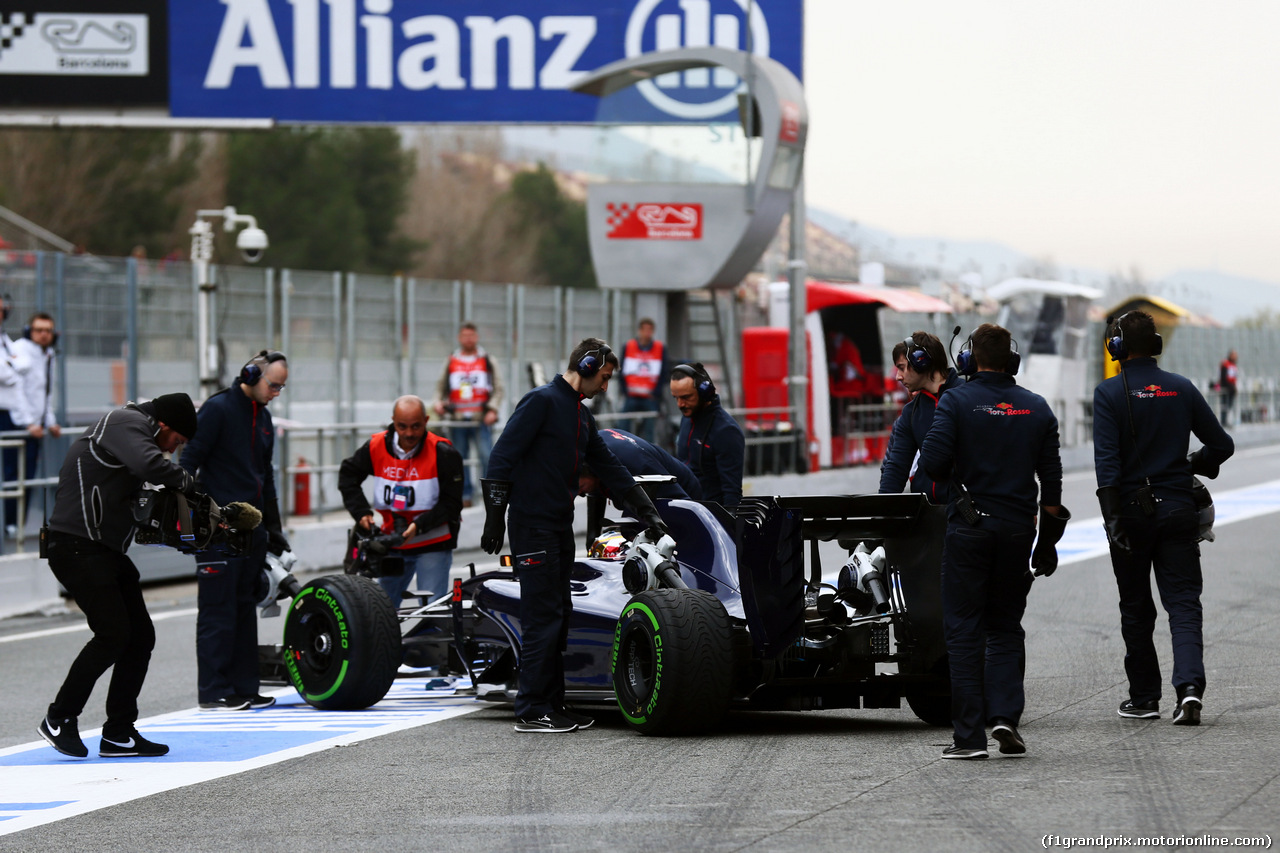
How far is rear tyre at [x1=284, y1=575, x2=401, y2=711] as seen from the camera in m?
9.59

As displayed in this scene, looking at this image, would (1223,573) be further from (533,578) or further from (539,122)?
(539,122)

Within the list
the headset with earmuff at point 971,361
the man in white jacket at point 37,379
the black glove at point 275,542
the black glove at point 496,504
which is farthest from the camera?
the man in white jacket at point 37,379

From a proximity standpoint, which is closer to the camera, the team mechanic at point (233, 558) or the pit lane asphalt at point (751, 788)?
the pit lane asphalt at point (751, 788)

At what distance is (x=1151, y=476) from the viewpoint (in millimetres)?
8477

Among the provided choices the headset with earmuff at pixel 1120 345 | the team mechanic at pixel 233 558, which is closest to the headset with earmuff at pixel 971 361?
the headset with earmuff at pixel 1120 345

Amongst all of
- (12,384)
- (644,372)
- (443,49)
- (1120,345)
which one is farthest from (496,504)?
(443,49)

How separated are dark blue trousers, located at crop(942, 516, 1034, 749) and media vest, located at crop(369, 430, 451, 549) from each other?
14.9ft

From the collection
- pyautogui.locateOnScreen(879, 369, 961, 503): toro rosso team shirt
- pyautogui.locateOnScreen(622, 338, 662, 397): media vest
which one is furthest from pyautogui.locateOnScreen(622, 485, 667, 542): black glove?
pyautogui.locateOnScreen(622, 338, 662, 397): media vest

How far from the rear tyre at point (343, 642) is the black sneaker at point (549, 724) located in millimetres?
1153

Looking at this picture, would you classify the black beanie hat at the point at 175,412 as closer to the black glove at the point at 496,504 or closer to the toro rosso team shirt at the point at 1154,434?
the black glove at the point at 496,504

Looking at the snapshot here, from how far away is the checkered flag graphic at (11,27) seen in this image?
24516mm

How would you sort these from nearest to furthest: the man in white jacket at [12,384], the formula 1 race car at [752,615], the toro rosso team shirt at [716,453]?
the formula 1 race car at [752,615] < the toro rosso team shirt at [716,453] < the man in white jacket at [12,384]

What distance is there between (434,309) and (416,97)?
3.94m

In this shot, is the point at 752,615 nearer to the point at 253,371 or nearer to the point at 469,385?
the point at 253,371
